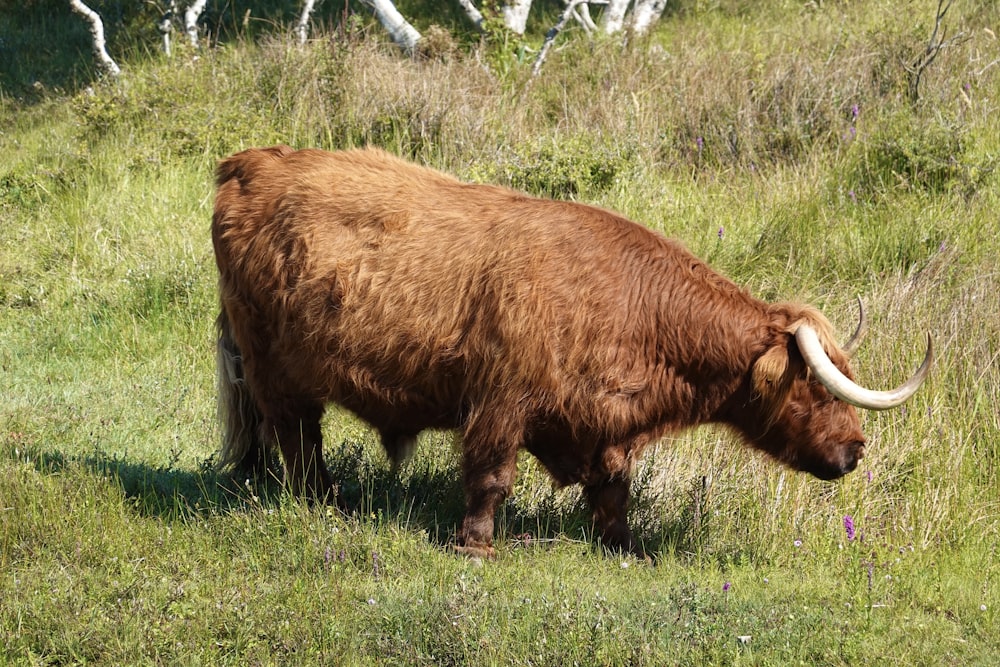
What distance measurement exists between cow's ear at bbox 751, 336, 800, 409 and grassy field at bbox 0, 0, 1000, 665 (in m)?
0.85

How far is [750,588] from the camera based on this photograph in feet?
17.4

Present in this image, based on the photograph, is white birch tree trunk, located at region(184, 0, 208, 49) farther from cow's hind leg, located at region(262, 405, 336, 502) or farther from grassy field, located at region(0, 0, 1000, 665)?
cow's hind leg, located at region(262, 405, 336, 502)

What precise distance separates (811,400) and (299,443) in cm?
252

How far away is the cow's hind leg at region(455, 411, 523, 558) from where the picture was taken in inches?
206

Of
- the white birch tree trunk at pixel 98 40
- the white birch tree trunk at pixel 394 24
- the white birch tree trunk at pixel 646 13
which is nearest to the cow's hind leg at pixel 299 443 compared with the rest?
the white birch tree trunk at pixel 98 40

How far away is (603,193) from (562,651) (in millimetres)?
5674

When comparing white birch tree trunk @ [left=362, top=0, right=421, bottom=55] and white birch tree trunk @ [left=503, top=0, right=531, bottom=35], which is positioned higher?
white birch tree trunk @ [left=503, top=0, right=531, bottom=35]

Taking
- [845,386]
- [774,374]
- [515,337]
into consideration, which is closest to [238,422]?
[515,337]

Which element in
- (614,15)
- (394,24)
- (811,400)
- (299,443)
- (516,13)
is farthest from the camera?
(614,15)

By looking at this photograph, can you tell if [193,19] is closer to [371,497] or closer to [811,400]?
[371,497]

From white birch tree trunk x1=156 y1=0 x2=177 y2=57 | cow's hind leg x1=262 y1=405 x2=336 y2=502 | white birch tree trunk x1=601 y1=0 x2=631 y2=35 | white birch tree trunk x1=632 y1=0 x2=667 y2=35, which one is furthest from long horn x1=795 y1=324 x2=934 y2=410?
white birch tree trunk x1=156 y1=0 x2=177 y2=57

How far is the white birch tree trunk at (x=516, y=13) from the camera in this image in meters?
13.3

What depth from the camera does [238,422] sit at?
246 inches

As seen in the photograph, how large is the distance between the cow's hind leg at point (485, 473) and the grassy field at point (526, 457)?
0.13 meters
